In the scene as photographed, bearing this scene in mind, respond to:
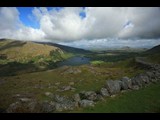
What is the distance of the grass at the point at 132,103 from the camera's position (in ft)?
41.1

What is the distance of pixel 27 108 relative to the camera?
1270cm

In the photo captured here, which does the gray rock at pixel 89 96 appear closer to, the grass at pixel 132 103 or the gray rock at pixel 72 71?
the grass at pixel 132 103

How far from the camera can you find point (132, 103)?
45.3 feet

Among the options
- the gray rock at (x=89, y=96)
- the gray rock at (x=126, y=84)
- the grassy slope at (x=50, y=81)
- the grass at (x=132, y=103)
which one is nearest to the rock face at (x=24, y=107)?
the grassy slope at (x=50, y=81)

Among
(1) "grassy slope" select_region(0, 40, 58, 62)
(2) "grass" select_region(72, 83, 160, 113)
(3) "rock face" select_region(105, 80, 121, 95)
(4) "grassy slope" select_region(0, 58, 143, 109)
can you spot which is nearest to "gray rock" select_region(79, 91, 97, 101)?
(2) "grass" select_region(72, 83, 160, 113)

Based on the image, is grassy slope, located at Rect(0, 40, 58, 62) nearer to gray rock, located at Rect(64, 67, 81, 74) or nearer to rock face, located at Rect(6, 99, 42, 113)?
gray rock, located at Rect(64, 67, 81, 74)

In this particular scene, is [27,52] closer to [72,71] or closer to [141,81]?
[72,71]

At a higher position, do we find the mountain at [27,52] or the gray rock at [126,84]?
the gray rock at [126,84]

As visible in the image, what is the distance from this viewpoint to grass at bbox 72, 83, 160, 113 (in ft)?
41.1

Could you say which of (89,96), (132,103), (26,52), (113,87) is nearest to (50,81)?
(89,96)
